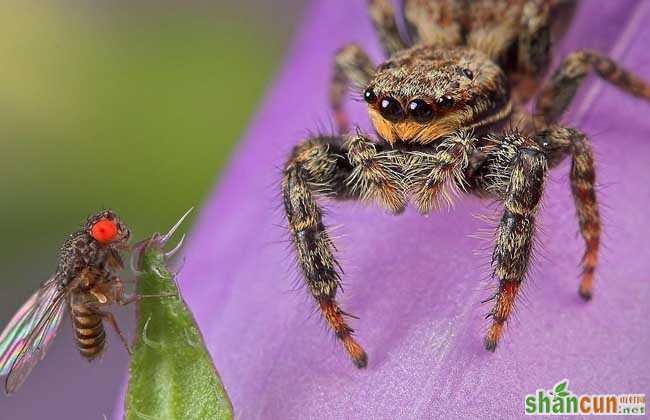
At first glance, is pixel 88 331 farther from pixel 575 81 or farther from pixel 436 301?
pixel 575 81

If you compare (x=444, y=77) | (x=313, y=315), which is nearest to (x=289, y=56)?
(x=444, y=77)

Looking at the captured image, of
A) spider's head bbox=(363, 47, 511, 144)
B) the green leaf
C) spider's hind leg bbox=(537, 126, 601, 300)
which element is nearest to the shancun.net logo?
the green leaf

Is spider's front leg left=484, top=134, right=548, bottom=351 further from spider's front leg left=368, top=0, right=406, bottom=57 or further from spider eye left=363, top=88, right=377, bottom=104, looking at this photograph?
spider's front leg left=368, top=0, right=406, bottom=57

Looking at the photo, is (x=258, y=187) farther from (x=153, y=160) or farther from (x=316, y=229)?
(x=153, y=160)

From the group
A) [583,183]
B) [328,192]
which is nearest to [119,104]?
[328,192]

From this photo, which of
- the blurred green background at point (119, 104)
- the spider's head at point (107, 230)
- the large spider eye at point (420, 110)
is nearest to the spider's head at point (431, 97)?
the large spider eye at point (420, 110)

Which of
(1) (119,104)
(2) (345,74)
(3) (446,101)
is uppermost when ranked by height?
(3) (446,101)

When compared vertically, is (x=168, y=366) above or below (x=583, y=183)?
above
